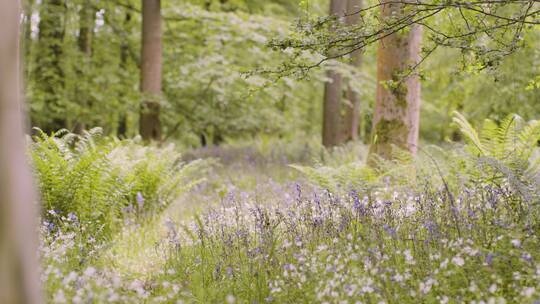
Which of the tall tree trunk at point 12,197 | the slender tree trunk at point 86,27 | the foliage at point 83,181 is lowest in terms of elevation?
the foliage at point 83,181

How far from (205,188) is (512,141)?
5.30 metres

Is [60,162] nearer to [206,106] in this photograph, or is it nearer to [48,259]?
[48,259]

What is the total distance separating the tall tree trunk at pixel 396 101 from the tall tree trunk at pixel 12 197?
5540mm

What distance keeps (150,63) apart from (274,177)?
3.80 meters

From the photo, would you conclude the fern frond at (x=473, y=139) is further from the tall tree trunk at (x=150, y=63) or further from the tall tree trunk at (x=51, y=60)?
the tall tree trunk at (x=51, y=60)

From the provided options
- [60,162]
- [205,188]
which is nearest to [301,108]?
[205,188]

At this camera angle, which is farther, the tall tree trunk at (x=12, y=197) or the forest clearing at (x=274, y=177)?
the forest clearing at (x=274, y=177)

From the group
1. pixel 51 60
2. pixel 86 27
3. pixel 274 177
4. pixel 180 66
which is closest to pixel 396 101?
pixel 274 177

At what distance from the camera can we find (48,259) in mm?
3723

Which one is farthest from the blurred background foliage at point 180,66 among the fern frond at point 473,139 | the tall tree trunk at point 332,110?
the fern frond at point 473,139

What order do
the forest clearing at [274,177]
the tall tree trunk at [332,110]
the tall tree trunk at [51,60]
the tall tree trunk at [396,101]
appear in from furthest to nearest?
1. the tall tree trunk at [51,60]
2. the tall tree trunk at [332,110]
3. the tall tree trunk at [396,101]
4. the forest clearing at [274,177]

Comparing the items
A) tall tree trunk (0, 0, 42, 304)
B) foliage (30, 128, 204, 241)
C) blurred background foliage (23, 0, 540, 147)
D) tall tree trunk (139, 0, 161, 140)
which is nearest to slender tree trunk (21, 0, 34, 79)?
blurred background foliage (23, 0, 540, 147)

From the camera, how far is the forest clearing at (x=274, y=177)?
9.91 feet

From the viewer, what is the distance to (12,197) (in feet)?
5.65
